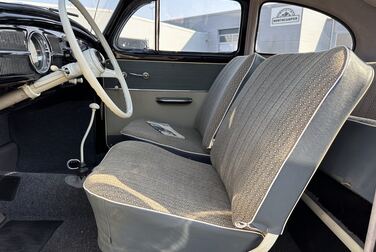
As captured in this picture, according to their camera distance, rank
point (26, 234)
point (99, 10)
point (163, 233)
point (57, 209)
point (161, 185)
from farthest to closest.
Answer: point (99, 10) < point (57, 209) < point (26, 234) < point (161, 185) < point (163, 233)

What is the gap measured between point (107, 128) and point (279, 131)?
1.63 metres

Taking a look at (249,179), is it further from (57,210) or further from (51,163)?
(51,163)

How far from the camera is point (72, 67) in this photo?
48.5 inches

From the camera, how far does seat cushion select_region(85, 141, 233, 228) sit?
0.92 metres

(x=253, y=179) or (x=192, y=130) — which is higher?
(x=253, y=179)


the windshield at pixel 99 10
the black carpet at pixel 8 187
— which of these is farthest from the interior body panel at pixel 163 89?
the black carpet at pixel 8 187

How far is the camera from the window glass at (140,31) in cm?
226

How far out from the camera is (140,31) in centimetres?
230

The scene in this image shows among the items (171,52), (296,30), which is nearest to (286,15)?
(296,30)

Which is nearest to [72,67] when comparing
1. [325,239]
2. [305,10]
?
[325,239]

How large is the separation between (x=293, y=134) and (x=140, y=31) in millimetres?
1716

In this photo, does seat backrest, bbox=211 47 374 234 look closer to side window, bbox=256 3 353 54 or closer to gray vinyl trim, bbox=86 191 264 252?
gray vinyl trim, bbox=86 191 264 252

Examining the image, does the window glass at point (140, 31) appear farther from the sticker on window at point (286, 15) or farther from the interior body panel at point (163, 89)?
the sticker on window at point (286, 15)

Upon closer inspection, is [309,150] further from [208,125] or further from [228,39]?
[228,39]
